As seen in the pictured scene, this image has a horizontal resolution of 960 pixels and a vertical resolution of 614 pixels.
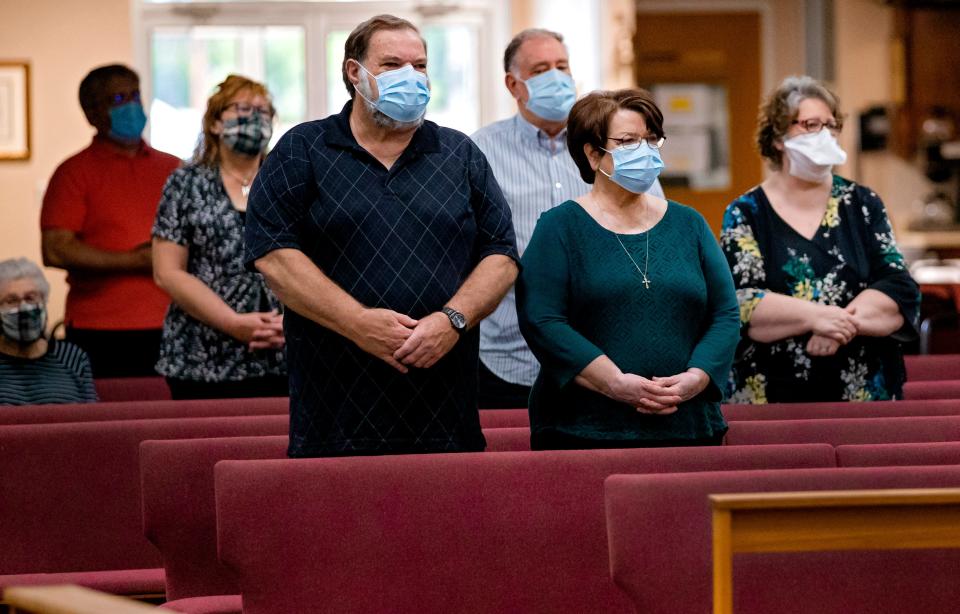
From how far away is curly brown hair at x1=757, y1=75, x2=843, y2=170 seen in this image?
167 inches

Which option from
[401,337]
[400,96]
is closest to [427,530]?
[401,337]

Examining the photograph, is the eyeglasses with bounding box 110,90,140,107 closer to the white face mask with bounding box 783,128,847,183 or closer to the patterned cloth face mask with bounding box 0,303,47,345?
the patterned cloth face mask with bounding box 0,303,47,345

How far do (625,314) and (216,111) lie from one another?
4.87 feet

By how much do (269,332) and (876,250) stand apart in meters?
1.57

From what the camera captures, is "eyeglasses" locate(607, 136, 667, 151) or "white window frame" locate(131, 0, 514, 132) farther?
"white window frame" locate(131, 0, 514, 132)

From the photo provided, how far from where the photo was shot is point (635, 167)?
3441 millimetres

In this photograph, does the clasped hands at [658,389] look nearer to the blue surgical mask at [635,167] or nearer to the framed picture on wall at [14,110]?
the blue surgical mask at [635,167]

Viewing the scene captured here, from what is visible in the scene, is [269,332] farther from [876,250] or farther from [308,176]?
[876,250]

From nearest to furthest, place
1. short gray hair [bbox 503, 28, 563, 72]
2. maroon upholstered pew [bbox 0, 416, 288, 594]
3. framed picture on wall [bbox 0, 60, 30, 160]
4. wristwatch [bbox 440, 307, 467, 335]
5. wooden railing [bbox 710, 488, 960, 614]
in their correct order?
wooden railing [bbox 710, 488, 960, 614] → wristwatch [bbox 440, 307, 467, 335] → maroon upholstered pew [bbox 0, 416, 288, 594] → short gray hair [bbox 503, 28, 563, 72] → framed picture on wall [bbox 0, 60, 30, 160]

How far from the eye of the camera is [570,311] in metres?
3.41

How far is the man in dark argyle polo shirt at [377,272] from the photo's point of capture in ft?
10.6

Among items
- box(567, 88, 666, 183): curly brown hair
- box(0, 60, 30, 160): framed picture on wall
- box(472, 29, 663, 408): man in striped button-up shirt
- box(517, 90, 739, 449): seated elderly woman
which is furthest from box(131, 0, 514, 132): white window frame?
box(517, 90, 739, 449): seated elderly woman

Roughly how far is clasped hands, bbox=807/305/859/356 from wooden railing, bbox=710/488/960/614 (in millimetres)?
1274

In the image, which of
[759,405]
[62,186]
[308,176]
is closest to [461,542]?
[308,176]
